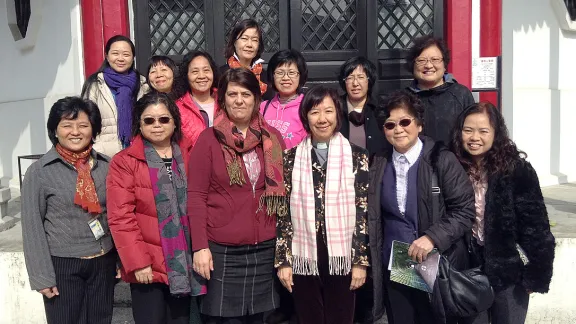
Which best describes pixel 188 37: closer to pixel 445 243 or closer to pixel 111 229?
pixel 111 229

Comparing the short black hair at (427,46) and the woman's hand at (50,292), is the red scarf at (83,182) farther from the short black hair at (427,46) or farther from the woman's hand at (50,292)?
the short black hair at (427,46)

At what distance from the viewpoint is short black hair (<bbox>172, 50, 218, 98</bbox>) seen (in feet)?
12.4

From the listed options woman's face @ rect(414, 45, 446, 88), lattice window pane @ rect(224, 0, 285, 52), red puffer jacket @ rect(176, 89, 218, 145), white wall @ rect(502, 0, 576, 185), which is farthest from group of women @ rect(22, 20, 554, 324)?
white wall @ rect(502, 0, 576, 185)

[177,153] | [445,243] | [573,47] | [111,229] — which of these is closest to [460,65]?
[573,47]

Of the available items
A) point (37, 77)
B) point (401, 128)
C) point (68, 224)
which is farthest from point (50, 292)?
point (37, 77)

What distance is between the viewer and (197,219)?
2.93 meters

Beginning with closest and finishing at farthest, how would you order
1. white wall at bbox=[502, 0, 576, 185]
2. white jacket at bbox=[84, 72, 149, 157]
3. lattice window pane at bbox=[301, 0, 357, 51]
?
1. white jacket at bbox=[84, 72, 149, 157]
2. lattice window pane at bbox=[301, 0, 357, 51]
3. white wall at bbox=[502, 0, 576, 185]

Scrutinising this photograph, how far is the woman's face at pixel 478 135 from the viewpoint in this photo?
298 centimetres

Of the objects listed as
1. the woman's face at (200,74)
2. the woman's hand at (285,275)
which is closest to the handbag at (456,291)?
the woman's hand at (285,275)

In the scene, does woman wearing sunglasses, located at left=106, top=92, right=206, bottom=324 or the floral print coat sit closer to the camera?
woman wearing sunglasses, located at left=106, top=92, right=206, bottom=324

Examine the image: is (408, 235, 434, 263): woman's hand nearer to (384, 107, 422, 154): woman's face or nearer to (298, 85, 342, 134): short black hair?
(384, 107, 422, 154): woman's face

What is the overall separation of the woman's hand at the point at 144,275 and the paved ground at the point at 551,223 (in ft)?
4.87

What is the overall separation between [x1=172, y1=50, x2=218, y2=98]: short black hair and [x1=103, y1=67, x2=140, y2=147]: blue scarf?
1.13ft

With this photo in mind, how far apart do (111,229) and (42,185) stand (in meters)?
0.44
